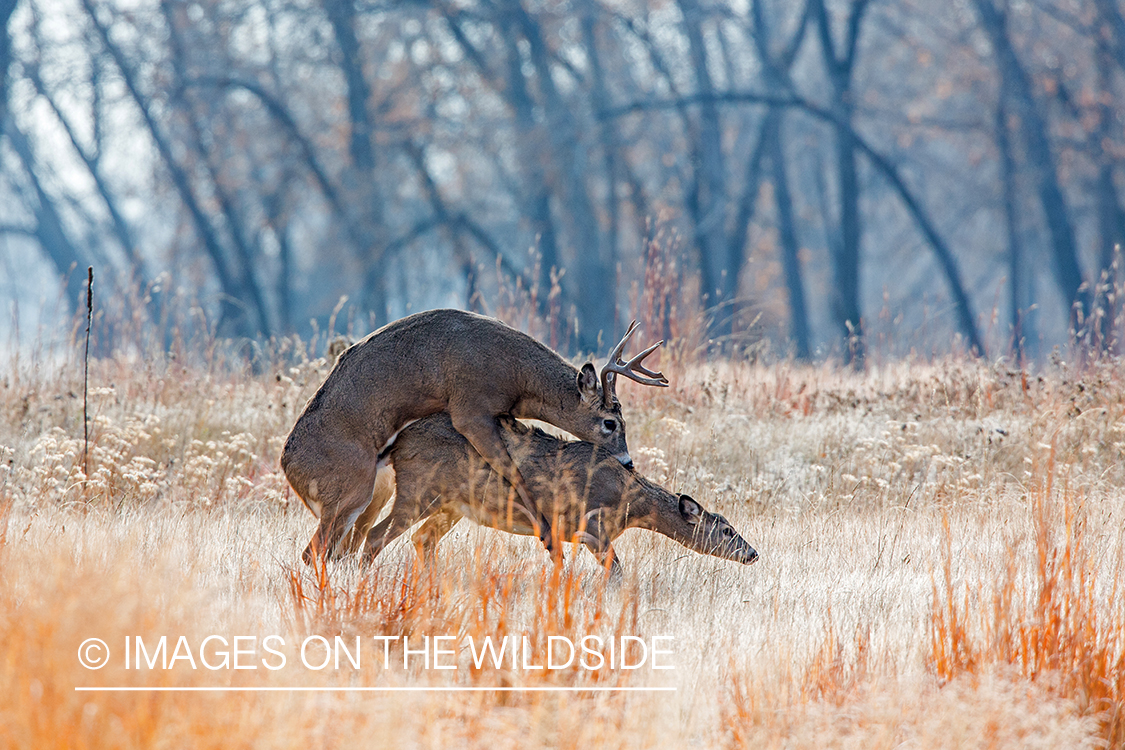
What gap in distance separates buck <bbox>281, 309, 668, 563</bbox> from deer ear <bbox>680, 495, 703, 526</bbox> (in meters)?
0.37

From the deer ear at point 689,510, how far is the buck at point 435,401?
1.20ft

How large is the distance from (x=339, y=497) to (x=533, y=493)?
101 centimetres

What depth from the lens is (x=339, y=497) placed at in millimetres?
5789

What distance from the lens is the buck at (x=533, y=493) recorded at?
5879 millimetres

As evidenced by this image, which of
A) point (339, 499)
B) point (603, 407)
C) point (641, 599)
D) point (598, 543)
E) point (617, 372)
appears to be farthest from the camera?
point (603, 407)

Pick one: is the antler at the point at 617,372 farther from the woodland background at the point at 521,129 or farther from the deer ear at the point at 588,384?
the woodland background at the point at 521,129

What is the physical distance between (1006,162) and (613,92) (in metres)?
9.42

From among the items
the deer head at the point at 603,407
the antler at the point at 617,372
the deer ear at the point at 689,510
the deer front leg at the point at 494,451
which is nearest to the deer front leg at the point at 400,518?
the deer front leg at the point at 494,451

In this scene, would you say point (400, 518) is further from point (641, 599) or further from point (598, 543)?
point (641, 599)

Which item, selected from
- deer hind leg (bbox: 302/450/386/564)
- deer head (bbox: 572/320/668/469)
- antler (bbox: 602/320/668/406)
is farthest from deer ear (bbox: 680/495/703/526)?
deer hind leg (bbox: 302/450/386/564)

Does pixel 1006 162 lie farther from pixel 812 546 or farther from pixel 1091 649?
pixel 1091 649

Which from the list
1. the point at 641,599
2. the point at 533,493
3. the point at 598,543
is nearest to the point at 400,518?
the point at 533,493

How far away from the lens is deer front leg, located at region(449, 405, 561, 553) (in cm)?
586

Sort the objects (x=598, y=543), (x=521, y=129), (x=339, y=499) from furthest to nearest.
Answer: (x=521, y=129)
(x=339, y=499)
(x=598, y=543)
